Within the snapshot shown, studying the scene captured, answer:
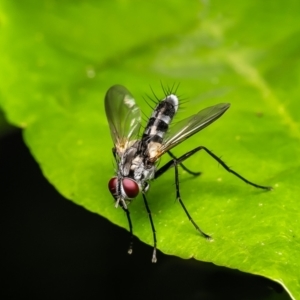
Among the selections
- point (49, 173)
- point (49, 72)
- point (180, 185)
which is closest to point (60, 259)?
point (49, 173)

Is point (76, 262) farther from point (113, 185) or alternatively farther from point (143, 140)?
point (143, 140)

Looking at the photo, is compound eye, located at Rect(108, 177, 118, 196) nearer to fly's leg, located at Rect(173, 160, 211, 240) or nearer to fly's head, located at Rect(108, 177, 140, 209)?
fly's head, located at Rect(108, 177, 140, 209)

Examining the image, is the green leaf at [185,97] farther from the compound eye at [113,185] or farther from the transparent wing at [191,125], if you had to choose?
the transparent wing at [191,125]

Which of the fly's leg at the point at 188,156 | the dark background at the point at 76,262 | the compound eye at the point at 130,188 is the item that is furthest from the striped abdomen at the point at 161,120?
the dark background at the point at 76,262

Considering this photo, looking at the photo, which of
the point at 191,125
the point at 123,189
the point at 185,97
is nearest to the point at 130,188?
the point at 123,189

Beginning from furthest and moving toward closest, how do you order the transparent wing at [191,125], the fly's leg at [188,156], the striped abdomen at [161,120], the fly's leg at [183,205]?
the striped abdomen at [161,120] < the fly's leg at [188,156] < the transparent wing at [191,125] < the fly's leg at [183,205]

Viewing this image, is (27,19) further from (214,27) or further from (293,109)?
(293,109)
